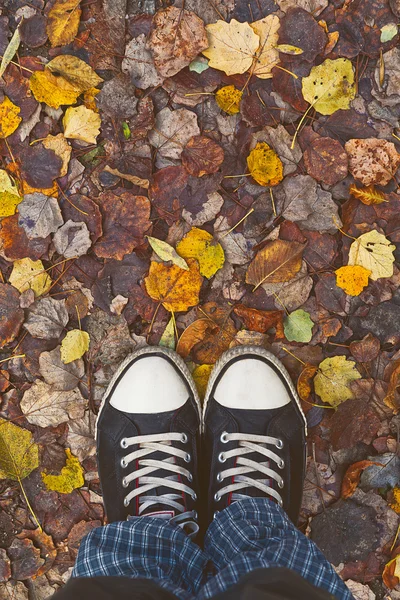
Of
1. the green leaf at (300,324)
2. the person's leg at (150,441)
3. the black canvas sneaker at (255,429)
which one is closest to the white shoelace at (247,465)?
the black canvas sneaker at (255,429)

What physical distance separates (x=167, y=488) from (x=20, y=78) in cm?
133

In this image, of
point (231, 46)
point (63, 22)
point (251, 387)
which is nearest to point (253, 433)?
point (251, 387)

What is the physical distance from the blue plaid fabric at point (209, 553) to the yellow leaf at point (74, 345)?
1.71ft

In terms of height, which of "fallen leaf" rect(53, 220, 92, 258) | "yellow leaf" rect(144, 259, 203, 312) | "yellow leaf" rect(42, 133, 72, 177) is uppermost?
"yellow leaf" rect(42, 133, 72, 177)

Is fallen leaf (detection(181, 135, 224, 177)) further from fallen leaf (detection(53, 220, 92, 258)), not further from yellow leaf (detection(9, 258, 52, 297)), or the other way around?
yellow leaf (detection(9, 258, 52, 297))

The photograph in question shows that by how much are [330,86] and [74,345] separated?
3.66 feet

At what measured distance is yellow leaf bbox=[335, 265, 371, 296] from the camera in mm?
1426

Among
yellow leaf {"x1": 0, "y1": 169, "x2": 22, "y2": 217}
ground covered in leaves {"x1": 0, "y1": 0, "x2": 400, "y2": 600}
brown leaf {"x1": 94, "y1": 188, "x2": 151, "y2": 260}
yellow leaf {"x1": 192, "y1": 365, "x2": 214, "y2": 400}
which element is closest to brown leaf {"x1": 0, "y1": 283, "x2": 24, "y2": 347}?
ground covered in leaves {"x1": 0, "y1": 0, "x2": 400, "y2": 600}

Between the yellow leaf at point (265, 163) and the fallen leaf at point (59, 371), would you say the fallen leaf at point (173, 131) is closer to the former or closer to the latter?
the yellow leaf at point (265, 163)

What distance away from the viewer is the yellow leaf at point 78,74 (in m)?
1.38

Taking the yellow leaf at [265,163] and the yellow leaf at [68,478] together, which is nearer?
the yellow leaf at [265,163]

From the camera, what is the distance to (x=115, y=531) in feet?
3.94

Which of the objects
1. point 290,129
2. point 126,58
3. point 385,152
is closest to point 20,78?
point 126,58

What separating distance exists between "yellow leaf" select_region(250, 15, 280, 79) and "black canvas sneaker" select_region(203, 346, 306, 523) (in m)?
0.85
